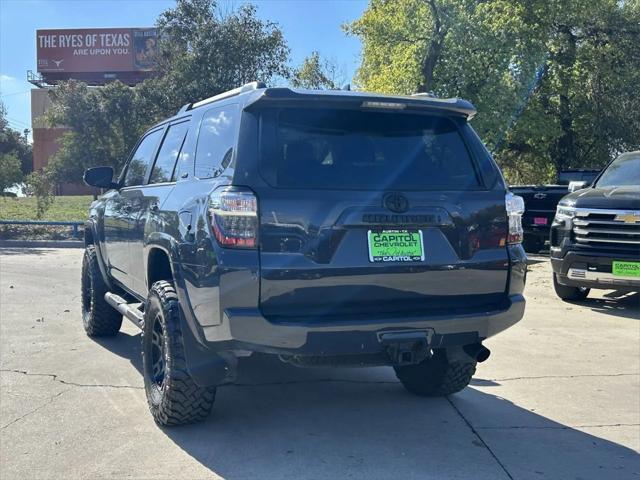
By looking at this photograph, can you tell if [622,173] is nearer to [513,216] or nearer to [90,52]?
[513,216]

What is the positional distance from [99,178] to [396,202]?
375 cm

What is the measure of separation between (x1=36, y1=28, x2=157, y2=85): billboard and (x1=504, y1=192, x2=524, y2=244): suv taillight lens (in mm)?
53847

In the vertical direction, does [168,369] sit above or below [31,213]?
below

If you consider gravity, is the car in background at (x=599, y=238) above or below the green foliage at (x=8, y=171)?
below

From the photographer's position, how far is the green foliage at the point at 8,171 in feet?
65.0

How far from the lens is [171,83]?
2030 centimetres

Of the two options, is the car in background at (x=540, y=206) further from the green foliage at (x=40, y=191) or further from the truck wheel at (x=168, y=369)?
the green foliage at (x=40, y=191)

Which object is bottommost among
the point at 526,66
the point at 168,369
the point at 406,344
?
the point at 168,369

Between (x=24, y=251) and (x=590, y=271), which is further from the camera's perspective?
(x=24, y=251)

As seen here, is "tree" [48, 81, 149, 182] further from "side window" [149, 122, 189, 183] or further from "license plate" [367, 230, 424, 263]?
"license plate" [367, 230, 424, 263]

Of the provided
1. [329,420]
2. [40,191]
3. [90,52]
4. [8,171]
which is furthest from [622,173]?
[90,52]

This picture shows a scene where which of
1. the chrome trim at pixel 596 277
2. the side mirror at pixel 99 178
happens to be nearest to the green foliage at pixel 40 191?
the side mirror at pixel 99 178

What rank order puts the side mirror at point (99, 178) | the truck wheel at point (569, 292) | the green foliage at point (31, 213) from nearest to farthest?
the side mirror at point (99, 178) → the truck wheel at point (569, 292) → the green foliage at point (31, 213)

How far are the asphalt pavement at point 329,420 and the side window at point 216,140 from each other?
1370 mm
